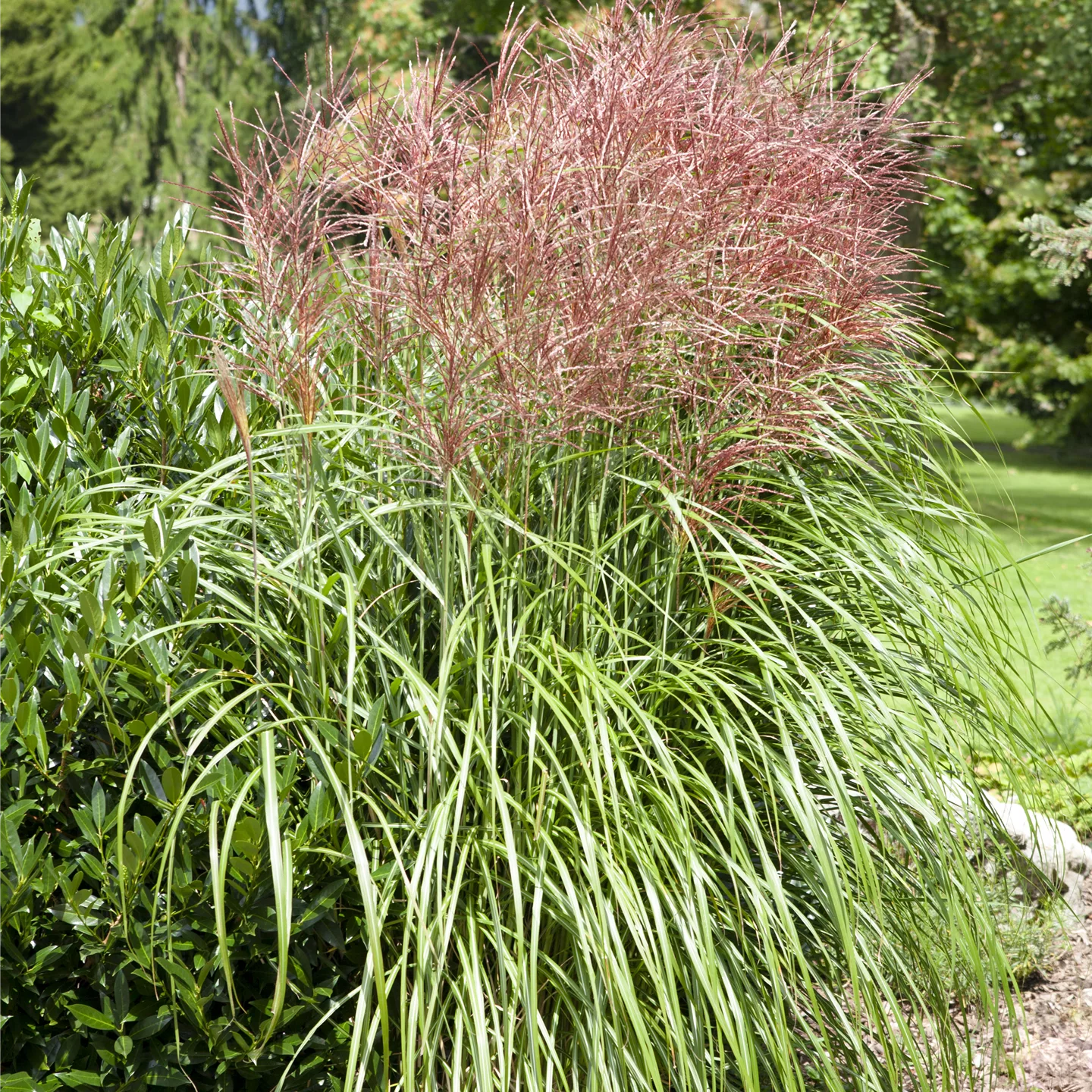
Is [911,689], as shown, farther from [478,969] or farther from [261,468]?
[261,468]

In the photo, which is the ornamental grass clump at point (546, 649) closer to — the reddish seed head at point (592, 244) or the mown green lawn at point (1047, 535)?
the reddish seed head at point (592, 244)

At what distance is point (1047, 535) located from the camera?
9.53m

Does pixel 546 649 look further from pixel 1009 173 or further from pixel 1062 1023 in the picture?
pixel 1009 173

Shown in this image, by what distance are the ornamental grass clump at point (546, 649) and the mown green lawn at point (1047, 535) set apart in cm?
59

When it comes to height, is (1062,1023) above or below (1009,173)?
below

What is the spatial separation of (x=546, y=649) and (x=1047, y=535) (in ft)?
28.7

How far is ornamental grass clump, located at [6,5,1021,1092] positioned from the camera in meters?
1.69

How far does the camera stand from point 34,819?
1825 millimetres

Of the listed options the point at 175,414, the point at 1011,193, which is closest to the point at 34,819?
the point at 175,414

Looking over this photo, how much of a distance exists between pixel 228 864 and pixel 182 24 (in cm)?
3177

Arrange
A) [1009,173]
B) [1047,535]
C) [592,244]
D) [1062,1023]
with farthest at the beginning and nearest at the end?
[1009,173], [1047,535], [1062,1023], [592,244]

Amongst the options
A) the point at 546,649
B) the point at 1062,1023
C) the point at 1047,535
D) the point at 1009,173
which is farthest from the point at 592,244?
the point at 1009,173

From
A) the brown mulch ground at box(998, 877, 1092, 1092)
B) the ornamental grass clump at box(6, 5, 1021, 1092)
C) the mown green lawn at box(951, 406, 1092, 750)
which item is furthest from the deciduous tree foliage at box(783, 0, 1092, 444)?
the ornamental grass clump at box(6, 5, 1021, 1092)

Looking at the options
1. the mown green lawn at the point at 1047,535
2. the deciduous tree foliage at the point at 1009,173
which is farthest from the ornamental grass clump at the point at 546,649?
the deciduous tree foliage at the point at 1009,173
